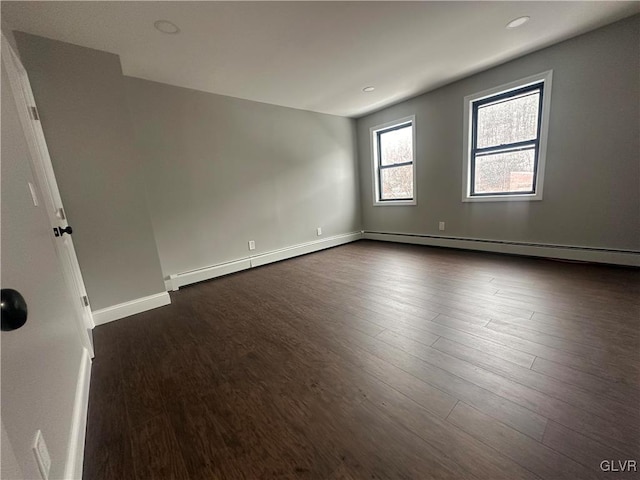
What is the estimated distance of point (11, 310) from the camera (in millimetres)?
620

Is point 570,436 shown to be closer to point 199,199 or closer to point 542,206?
point 542,206

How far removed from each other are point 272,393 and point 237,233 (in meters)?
2.66

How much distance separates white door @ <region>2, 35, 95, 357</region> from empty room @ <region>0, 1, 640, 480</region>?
0.04 m

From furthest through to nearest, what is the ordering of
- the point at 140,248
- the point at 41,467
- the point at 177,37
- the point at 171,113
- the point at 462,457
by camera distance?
the point at 171,113
the point at 140,248
the point at 177,37
the point at 462,457
the point at 41,467

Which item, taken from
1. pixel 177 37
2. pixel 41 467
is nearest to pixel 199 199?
pixel 177 37

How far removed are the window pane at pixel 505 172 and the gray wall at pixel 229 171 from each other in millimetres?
2381

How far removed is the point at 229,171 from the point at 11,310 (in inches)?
125

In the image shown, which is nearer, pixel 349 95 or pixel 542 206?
pixel 542 206

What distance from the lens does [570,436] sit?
40.9 inches

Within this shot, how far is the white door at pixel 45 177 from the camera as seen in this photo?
162 centimetres

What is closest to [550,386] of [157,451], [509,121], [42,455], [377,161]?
[157,451]

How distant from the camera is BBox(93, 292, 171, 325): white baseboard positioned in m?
2.39

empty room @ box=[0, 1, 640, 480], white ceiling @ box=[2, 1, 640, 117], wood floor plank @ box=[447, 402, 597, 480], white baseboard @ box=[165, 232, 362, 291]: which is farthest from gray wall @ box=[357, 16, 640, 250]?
wood floor plank @ box=[447, 402, 597, 480]

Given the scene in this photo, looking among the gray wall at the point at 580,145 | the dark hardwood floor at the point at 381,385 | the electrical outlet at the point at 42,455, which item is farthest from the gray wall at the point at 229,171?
the electrical outlet at the point at 42,455
